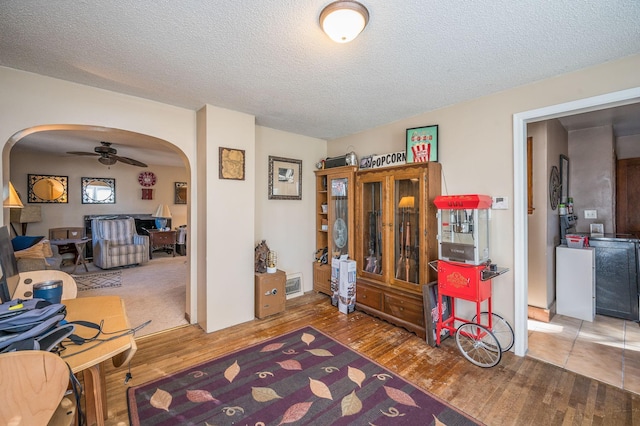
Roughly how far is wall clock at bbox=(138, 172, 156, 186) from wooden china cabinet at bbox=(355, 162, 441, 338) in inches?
253

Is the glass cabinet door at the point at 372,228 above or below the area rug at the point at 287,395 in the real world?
above

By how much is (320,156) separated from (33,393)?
4035mm

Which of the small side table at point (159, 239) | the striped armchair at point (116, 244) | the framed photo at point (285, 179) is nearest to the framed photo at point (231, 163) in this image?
the framed photo at point (285, 179)

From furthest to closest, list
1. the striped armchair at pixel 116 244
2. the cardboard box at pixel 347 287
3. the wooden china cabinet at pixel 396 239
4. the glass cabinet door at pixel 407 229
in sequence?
the striped armchair at pixel 116 244 < the cardboard box at pixel 347 287 < the glass cabinet door at pixel 407 229 < the wooden china cabinet at pixel 396 239

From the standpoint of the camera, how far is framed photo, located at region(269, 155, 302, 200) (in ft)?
12.8

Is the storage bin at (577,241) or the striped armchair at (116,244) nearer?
the storage bin at (577,241)

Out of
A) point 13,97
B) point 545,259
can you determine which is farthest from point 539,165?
point 13,97

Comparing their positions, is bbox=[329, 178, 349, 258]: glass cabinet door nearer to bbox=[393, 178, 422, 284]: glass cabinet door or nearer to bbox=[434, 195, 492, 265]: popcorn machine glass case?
bbox=[393, 178, 422, 284]: glass cabinet door

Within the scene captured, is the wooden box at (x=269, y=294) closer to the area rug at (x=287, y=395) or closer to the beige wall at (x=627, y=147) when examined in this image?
the area rug at (x=287, y=395)

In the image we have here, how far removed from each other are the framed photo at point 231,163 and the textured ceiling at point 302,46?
0.58 m

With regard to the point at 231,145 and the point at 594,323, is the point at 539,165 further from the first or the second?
the point at 231,145

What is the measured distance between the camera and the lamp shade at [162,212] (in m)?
7.32

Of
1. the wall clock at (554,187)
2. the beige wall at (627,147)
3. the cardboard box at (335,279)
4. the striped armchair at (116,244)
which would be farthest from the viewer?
the striped armchair at (116,244)

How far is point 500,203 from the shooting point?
2.62m
